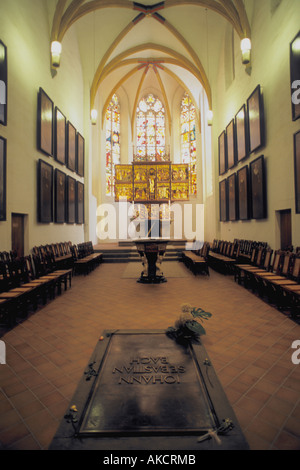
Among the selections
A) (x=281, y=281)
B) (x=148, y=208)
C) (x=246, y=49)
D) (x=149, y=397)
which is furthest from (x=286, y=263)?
(x=148, y=208)

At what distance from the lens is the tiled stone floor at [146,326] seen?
1.95 meters

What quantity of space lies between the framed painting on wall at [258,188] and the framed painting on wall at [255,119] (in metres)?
0.57

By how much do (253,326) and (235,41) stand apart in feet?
40.4

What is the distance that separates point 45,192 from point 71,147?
3.77m

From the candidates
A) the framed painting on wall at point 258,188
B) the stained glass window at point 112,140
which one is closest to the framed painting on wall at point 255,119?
the framed painting on wall at point 258,188

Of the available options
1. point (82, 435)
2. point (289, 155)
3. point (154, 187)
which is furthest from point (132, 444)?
point (154, 187)

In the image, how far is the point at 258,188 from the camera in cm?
862

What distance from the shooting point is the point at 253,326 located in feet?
13.1

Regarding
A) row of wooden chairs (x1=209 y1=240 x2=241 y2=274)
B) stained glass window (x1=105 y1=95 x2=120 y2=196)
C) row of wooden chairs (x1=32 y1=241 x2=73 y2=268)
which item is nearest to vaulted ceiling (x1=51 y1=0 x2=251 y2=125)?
stained glass window (x1=105 y1=95 x2=120 y2=196)

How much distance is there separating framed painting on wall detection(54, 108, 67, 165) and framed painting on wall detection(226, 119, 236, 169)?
720 cm

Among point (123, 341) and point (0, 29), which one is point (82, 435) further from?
point (0, 29)

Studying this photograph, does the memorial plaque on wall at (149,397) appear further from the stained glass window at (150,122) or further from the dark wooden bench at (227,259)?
the stained glass window at (150,122)

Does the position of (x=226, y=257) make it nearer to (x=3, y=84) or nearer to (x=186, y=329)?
(x=186, y=329)

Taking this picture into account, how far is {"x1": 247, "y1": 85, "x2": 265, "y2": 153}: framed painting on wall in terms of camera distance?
813 centimetres
